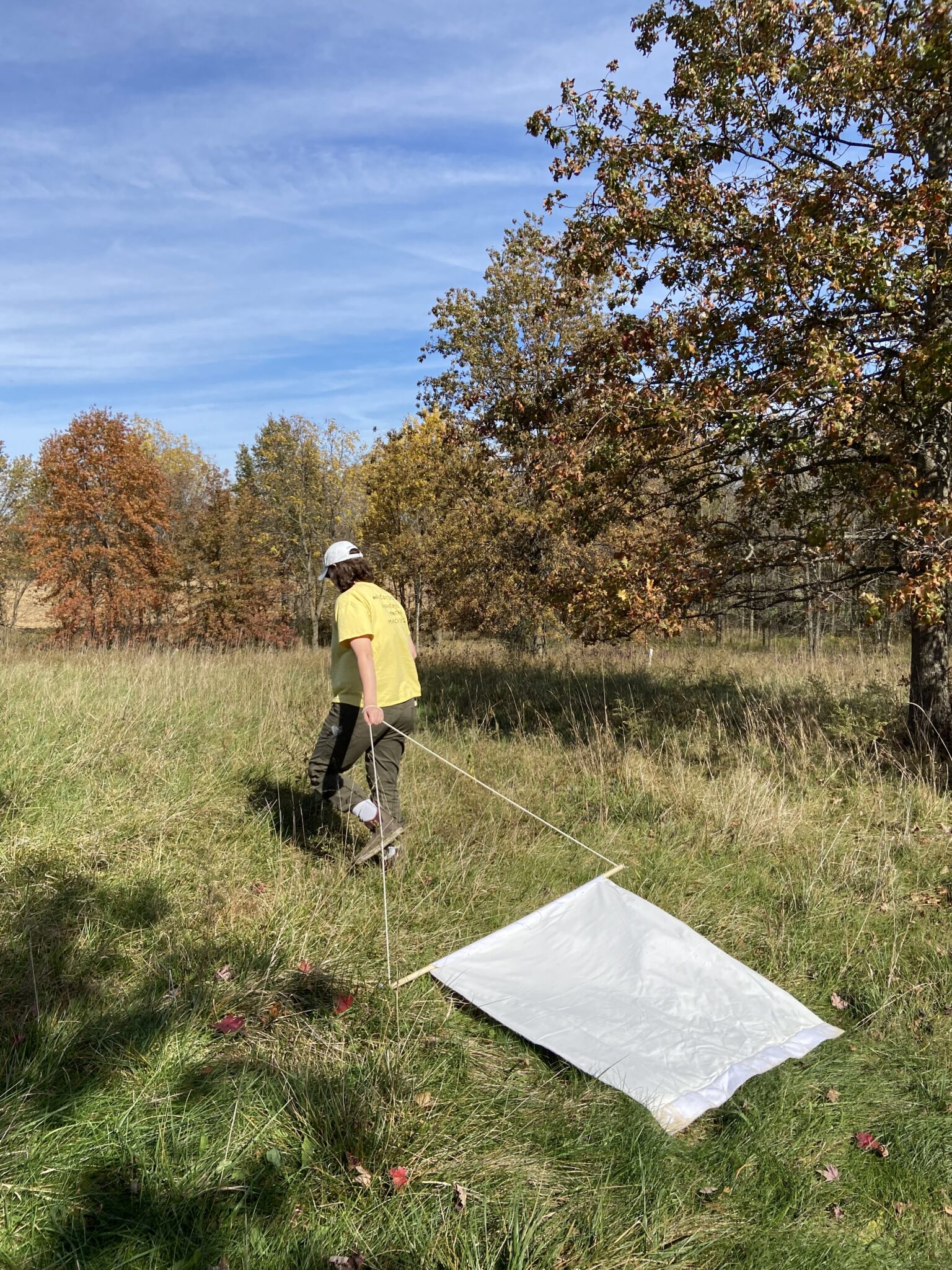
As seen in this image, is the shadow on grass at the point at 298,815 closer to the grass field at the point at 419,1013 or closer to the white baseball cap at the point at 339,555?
the grass field at the point at 419,1013

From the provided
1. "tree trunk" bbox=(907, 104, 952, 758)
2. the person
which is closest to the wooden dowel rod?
the person

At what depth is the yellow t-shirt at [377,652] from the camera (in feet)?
14.4

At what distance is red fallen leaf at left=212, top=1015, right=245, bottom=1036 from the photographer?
2.85 meters

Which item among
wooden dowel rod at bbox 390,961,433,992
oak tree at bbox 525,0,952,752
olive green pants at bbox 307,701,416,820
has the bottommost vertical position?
wooden dowel rod at bbox 390,961,433,992

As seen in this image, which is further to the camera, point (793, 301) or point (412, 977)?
point (793, 301)

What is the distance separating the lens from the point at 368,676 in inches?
167

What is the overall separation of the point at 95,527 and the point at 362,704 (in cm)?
1690

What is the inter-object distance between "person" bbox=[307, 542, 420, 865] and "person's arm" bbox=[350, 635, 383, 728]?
36 mm

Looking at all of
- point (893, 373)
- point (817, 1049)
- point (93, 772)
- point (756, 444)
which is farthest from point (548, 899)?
point (893, 373)

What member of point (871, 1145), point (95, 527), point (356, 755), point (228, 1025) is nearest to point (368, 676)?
point (356, 755)

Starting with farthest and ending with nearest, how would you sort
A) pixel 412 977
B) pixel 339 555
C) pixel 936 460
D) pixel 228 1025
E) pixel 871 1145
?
pixel 936 460
pixel 339 555
pixel 412 977
pixel 228 1025
pixel 871 1145

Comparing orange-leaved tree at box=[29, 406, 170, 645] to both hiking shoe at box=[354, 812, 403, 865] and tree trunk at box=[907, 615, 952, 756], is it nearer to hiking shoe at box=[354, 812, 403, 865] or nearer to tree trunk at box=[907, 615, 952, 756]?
hiking shoe at box=[354, 812, 403, 865]

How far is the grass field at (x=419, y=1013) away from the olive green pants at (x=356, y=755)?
15.1 inches

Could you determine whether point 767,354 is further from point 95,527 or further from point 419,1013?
point 95,527
